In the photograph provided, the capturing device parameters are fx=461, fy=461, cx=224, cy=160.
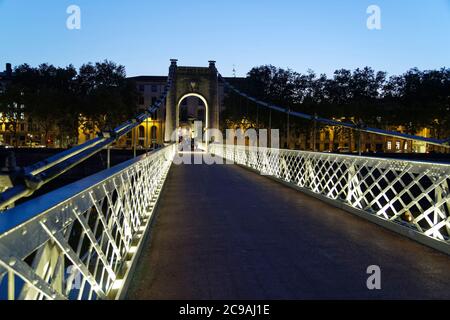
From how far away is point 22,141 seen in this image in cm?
6812

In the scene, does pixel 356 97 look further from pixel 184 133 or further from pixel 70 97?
pixel 184 133

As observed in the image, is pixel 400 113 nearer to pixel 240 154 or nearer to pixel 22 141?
pixel 240 154

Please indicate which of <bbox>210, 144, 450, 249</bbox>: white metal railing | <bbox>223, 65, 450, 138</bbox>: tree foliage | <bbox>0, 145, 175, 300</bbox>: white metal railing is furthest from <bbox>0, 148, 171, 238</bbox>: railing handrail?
<bbox>223, 65, 450, 138</bbox>: tree foliage

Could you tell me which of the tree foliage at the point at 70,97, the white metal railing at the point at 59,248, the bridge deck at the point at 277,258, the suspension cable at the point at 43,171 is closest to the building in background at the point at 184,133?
the tree foliage at the point at 70,97

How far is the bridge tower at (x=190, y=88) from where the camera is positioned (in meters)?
44.8

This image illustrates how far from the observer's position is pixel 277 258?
4.77 metres

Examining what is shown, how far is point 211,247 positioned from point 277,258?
0.86m

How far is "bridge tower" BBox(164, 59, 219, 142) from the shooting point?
147ft

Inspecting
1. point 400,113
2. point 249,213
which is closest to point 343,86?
point 400,113

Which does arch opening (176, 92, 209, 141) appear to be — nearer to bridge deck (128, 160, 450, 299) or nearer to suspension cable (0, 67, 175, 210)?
bridge deck (128, 160, 450, 299)

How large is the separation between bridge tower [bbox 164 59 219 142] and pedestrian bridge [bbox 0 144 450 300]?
121 ft

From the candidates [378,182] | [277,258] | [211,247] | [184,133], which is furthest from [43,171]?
[184,133]

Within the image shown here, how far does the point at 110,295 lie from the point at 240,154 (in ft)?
64.8

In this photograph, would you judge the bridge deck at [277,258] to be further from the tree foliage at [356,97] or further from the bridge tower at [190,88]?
the bridge tower at [190,88]
